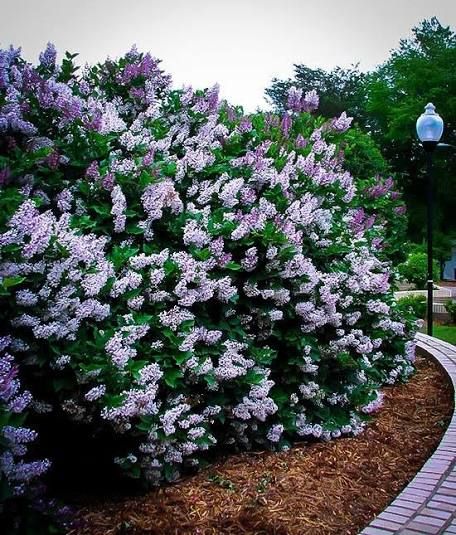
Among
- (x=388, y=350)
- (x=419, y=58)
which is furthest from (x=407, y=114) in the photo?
(x=388, y=350)

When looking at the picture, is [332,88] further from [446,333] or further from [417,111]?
[446,333]

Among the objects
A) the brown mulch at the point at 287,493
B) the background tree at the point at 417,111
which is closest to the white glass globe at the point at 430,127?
the brown mulch at the point at 287,493

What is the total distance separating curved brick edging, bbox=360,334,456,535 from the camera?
98.4 inches

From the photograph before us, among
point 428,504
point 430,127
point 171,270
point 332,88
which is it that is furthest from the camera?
point 332,88

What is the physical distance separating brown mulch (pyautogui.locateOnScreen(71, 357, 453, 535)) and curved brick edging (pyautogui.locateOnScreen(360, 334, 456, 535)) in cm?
14

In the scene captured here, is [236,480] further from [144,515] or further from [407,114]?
[407,114]

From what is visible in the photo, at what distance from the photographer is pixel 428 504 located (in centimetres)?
272

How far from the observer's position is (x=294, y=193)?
3938mm

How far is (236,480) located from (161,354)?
2.61 ft

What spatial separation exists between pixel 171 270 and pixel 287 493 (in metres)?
1.25

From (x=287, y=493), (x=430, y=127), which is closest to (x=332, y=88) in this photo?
(x=430, y=127)

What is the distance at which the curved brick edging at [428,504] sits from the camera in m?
2.50

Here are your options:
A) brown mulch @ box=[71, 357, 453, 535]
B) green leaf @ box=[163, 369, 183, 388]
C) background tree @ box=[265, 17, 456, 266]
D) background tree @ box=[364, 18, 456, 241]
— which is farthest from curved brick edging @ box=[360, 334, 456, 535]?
background tree @ box=[364, 18, 456, 241]

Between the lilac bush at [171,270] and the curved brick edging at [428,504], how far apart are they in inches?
28.0
